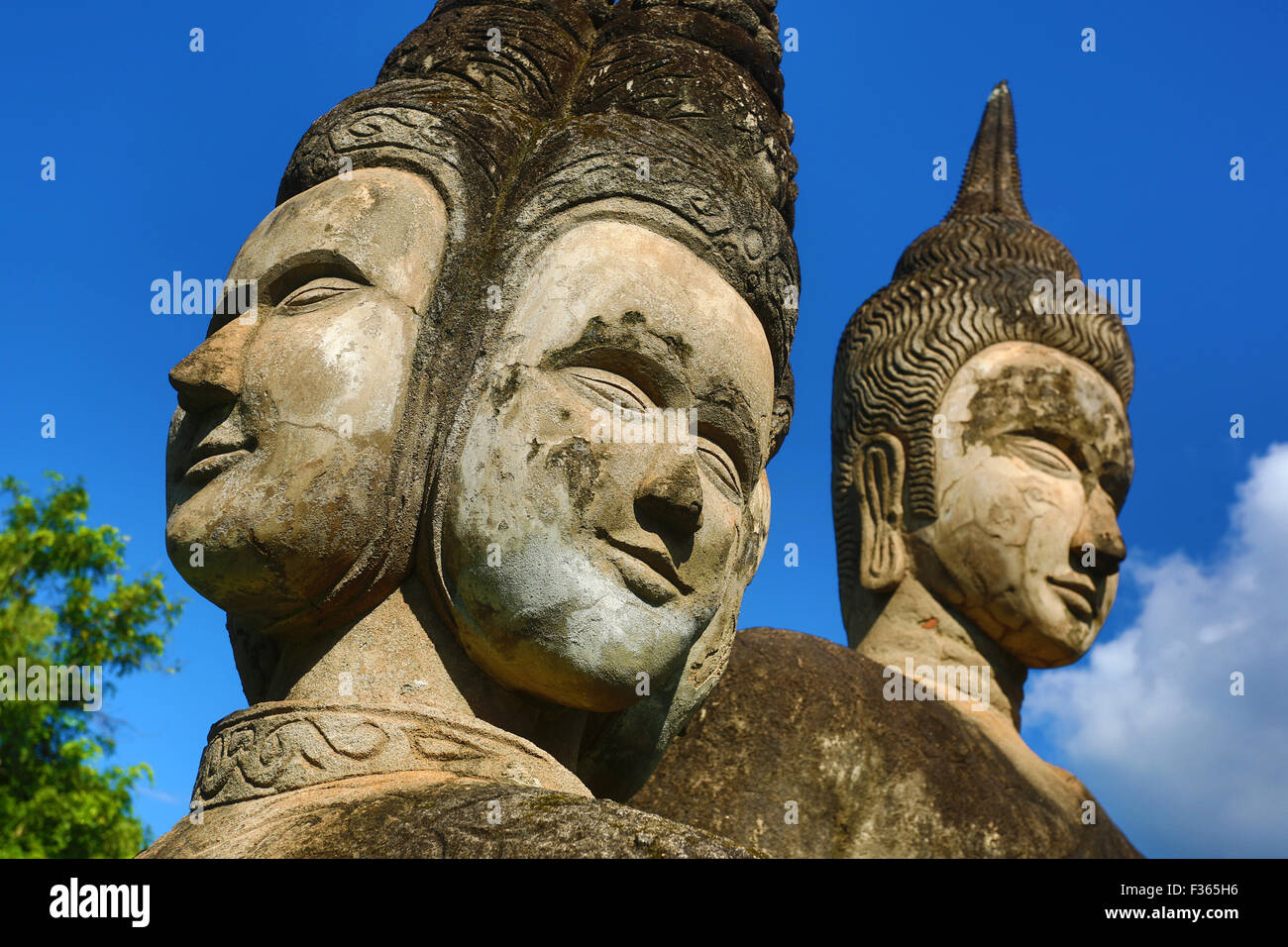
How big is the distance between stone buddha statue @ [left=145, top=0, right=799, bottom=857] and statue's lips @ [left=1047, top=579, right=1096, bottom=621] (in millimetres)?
2708

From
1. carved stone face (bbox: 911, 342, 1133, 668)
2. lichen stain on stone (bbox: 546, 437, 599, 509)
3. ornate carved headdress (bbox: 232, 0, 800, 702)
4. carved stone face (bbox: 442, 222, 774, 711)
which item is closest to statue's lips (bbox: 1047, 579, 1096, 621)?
carved stone face (bbox: 911, 342, 1133, 668)

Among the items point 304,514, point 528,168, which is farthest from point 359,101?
point 304,514

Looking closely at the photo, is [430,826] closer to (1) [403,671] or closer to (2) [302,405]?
(1) [403,671]

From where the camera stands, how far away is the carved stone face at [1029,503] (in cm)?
611

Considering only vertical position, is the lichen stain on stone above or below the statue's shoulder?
above

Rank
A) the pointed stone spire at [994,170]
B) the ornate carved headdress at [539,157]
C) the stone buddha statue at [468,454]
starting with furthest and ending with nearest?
the pointed stone spire at [994,170]
the ornate carved headdress at [539,157]
the stone buddha statue at [468,454]

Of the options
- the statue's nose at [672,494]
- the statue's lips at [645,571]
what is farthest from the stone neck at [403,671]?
the statue's nose at [672,494]

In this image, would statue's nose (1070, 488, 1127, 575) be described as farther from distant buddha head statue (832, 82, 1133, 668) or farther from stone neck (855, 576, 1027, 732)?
stone neck (855, 576, 1027, 732)

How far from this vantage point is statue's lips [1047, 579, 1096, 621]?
6141 millimetres

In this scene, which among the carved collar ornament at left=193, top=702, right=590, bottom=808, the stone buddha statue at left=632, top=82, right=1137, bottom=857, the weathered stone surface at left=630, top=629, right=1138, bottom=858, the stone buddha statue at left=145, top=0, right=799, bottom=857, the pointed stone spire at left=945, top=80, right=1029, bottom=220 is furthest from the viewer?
the pointed stone spire at left=945, top=80, right=1029, bottom=220

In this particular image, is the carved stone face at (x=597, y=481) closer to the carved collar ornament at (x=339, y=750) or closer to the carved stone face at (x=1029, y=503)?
the carved collar ornament at (x=339, y=750)

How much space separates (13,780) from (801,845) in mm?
8632

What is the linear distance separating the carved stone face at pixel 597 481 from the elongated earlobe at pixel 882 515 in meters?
2.92

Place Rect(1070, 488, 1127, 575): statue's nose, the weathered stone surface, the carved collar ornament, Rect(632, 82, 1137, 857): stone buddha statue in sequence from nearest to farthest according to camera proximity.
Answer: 1. the carved collar ornament
2. the weathered stone surface
3. Rect(632, 82, 1137, 857): stone buddha statue
4. Rect(1070, 488, 1127, 575): statue's nose
